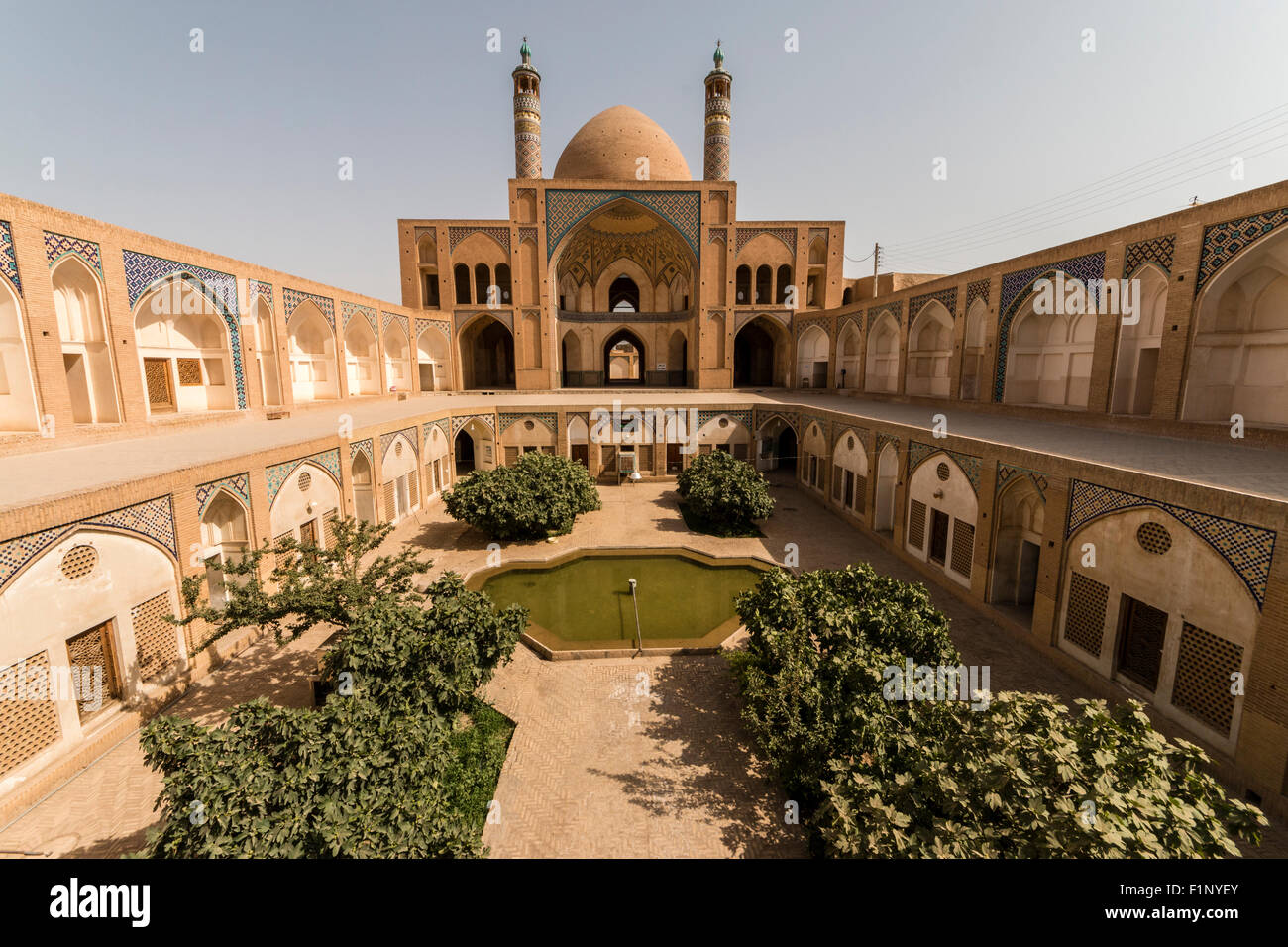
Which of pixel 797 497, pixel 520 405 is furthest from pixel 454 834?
pixel 520 405

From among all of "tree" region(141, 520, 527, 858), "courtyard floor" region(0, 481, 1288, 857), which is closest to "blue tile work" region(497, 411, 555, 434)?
"courtyard floor" region(0, 481, 1288, 857)

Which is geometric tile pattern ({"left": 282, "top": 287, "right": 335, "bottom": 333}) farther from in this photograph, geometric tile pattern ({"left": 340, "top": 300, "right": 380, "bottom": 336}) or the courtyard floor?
the courtyard floor

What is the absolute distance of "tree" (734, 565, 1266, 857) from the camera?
294cm

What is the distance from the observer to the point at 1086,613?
21.6ft

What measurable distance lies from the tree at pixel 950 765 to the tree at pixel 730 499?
6.21 metres

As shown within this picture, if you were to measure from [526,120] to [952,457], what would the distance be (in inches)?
818

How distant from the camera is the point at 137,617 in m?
5.88

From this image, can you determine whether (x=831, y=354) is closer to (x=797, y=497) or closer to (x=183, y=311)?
(x=797, y=497)

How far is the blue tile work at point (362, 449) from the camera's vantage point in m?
10.2

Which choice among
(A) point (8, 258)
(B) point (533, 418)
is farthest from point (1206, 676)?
(B) point (533, 418)

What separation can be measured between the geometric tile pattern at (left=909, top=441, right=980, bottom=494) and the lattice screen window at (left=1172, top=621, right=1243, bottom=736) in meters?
3.33

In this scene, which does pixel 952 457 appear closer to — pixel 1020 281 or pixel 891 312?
pixel 1020 281

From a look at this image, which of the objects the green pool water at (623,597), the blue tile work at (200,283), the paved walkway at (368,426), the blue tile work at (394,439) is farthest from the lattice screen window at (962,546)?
the blue tile work at (200,283)
